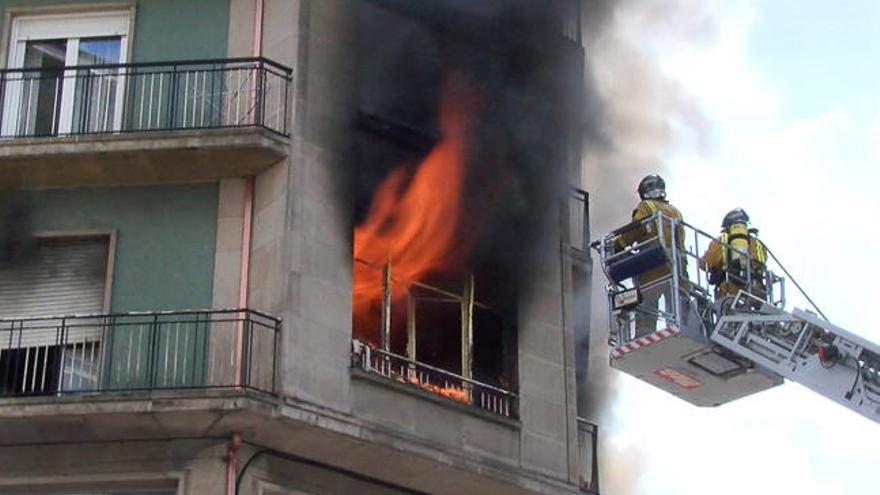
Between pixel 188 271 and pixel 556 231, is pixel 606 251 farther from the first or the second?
pixel 188 271

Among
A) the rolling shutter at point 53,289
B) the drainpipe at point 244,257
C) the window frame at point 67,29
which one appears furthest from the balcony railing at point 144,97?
the rolling shutter at point 53,289

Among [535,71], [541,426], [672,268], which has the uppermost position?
[535,71]

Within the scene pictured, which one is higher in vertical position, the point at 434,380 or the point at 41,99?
the point at 41,99

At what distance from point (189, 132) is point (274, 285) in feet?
7.11

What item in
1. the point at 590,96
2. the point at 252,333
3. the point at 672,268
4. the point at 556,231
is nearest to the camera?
the point at 252,333

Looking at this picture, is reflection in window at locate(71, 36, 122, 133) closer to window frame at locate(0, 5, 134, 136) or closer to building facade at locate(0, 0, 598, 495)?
building facade at locate(0, 0, 598, 495)

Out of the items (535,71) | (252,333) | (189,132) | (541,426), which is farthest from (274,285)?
(535,71)

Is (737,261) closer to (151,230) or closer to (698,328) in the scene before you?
(698,328)

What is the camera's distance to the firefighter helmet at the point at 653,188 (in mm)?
22172

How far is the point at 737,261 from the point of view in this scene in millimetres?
21594

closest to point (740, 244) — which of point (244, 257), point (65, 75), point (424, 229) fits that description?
point (424, 229)

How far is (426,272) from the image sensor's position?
74.3 feet

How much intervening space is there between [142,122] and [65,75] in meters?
1.31

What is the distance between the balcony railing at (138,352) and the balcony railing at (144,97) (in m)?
2.40
